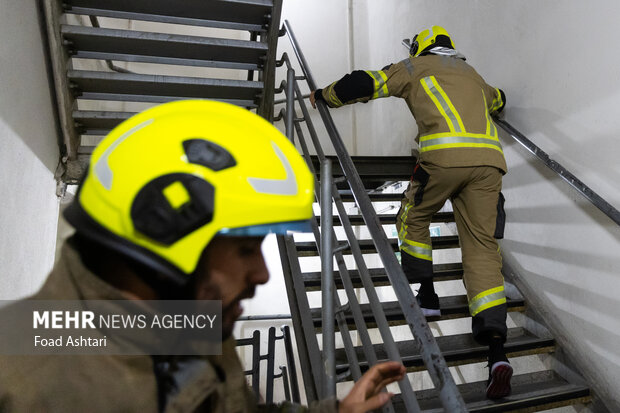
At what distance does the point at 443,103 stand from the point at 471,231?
679mm

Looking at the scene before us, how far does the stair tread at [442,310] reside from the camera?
235 cm

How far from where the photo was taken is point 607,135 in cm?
210

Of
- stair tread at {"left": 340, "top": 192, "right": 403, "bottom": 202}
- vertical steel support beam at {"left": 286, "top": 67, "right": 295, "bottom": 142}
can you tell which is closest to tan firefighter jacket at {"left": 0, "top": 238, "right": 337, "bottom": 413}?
vertical steel support beam at {"left": 286, "top": 67, "right": 295, "bottom": 142}

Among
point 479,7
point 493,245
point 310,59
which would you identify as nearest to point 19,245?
point 493,245

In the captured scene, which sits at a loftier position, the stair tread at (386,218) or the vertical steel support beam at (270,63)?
the vertical steel support beam at (270,63)

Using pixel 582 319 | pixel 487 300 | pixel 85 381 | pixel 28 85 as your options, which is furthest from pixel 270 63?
pixel 85 381

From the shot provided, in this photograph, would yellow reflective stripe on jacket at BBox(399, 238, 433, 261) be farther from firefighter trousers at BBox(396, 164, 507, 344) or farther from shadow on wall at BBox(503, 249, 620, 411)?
shadow on wall at BBox(503, 249, 620, 411)

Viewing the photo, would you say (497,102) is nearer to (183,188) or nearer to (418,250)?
(418,250)

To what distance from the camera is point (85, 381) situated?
22.1 inches

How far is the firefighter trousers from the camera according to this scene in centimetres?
202

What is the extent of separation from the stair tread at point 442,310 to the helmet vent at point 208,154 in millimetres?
1651

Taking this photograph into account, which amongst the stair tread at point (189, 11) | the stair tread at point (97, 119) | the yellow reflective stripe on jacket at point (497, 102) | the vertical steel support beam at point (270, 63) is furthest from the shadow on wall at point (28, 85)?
the yellow reflective stripe on jacket at point (497, 102)

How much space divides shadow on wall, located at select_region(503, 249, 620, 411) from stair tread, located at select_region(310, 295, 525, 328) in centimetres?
13

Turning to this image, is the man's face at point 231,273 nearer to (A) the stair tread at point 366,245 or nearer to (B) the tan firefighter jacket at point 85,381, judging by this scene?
(B) the tan firefighter jacket at point 85,381
